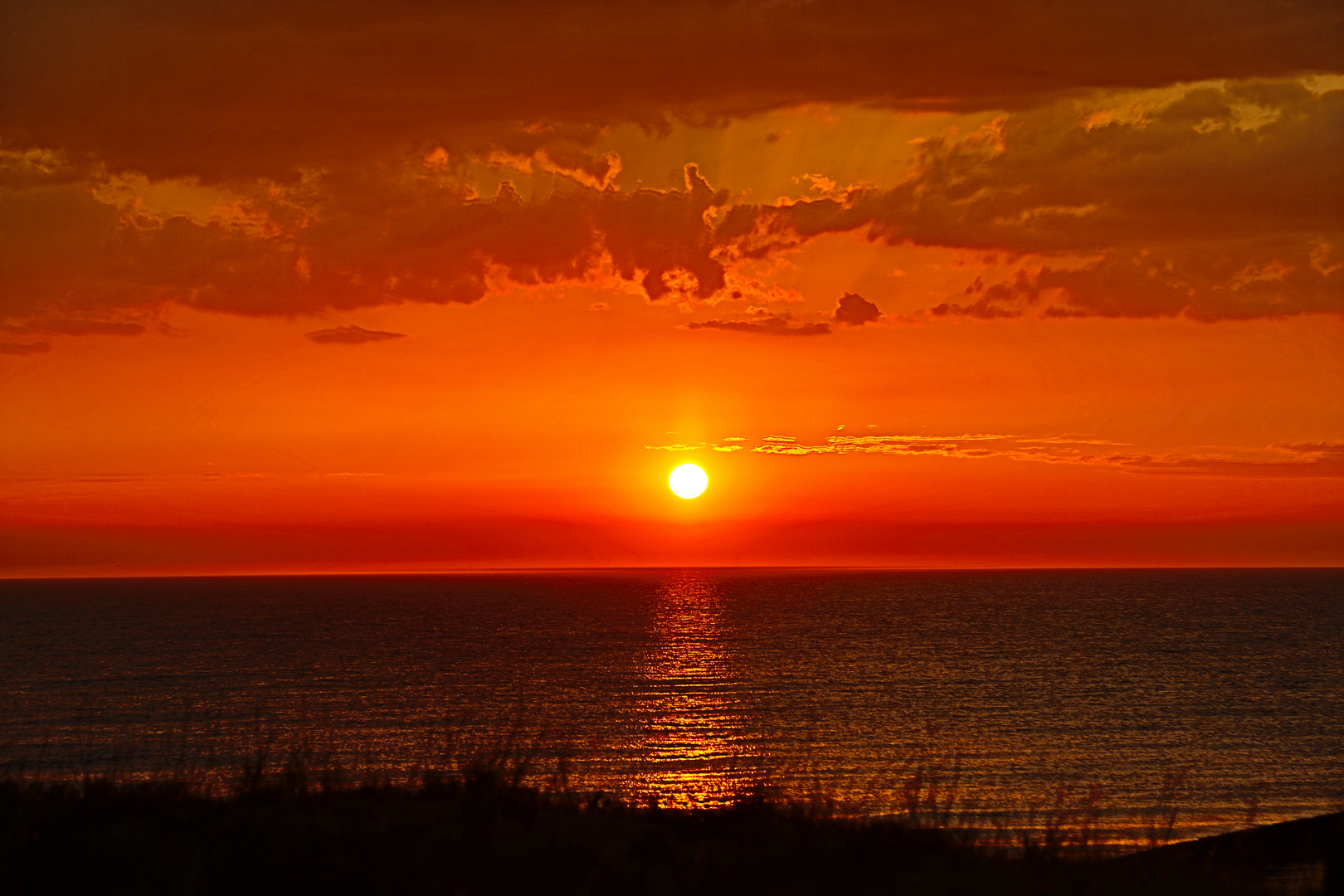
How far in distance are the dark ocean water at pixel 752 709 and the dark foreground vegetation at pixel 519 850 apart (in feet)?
4.95

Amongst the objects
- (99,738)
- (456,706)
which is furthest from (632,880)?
(456,706)

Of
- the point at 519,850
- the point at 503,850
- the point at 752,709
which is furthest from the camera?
the point at 752,709

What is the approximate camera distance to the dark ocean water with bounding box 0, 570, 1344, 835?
37.0m

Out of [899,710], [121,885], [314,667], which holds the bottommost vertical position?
[121,885]

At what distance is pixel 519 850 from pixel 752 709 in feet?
164

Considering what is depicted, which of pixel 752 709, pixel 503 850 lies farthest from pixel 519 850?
pixel 752 709

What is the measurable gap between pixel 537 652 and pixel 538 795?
3439 inches

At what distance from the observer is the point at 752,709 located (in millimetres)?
59094

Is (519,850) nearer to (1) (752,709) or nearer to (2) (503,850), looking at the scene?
(2) (503,850)

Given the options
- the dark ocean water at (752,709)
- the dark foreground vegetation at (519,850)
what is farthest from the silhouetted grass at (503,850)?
the dark ocean water at (752,709)

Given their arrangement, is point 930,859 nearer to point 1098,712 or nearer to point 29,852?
point 29,852

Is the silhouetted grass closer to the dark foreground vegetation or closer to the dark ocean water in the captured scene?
the dark foreground vegetation

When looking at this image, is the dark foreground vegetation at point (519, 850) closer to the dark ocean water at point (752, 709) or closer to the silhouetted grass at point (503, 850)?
the silhouetted grass at point (503, 850)

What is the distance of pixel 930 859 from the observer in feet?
36.9
